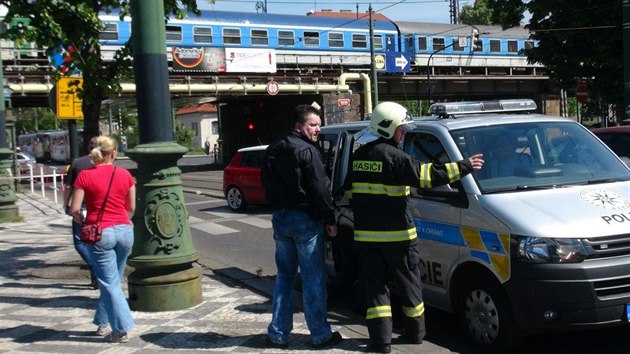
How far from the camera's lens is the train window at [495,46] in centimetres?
4823

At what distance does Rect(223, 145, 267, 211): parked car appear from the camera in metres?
16.9

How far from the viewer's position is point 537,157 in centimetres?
579

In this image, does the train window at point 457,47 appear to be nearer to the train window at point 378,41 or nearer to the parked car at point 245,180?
the train window at point 378,41

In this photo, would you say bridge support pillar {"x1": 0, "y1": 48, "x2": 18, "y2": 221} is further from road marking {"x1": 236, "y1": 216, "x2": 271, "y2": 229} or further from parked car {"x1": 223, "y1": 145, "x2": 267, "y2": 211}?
road marking {"x1": 236, "y1": 216, "x2": 271, "y2": 229}

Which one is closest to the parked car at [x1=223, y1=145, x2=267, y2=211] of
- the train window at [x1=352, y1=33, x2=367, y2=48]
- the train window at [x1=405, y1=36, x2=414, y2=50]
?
the train window at [x1=352, y1=33, x2=367, y2=48]

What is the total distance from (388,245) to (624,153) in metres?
6.11

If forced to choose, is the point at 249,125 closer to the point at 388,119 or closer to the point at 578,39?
the point at 578,39

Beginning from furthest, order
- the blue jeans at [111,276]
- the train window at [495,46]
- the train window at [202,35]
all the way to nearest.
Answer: the train window at [495,46] → the train window at [202,35] → the blue jeans at [111,276]

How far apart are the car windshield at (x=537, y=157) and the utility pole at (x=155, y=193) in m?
2.61

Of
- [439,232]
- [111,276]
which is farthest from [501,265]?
[111,276]

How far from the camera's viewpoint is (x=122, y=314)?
557cm

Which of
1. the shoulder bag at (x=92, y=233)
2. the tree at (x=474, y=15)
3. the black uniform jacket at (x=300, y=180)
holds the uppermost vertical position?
the tree at (x=474, y=15)

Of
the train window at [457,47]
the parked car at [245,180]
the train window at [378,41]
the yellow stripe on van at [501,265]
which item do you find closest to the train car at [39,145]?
the train window at [378,41]

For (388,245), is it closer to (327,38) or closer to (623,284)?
(623,284)
